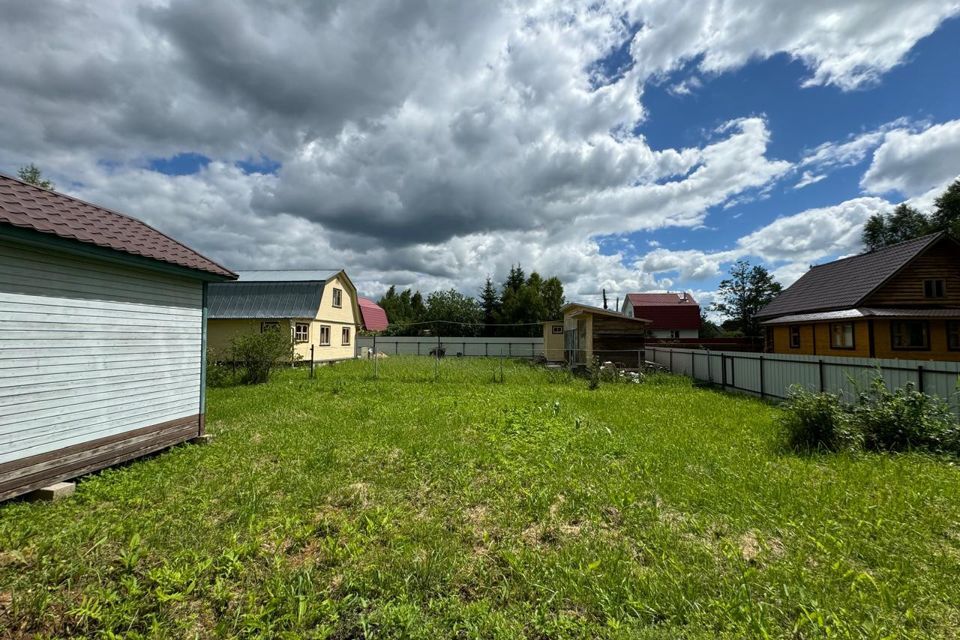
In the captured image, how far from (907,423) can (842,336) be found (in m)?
14.3

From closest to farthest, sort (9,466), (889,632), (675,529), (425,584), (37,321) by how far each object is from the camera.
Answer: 1. (889,632)
2. (425,584)
3. (675,529)
4. (9,466)
5. (37,321)

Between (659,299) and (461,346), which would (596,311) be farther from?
(659,299)

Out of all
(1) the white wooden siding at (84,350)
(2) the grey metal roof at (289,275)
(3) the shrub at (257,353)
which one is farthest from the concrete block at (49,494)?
(2) the grey metal roof at (289,275)

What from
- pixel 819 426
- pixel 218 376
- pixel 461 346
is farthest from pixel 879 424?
pixel 461 346

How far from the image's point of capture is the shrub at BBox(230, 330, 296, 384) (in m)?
14.4

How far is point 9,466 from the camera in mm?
4449

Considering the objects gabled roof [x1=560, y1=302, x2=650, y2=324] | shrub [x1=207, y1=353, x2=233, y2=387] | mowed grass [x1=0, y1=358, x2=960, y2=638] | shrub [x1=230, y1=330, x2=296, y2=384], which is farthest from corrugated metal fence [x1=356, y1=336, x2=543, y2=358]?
mowed grass [x1=0, y1=358, x2=960, y2=638]

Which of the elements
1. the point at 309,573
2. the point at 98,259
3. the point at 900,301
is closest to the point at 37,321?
the point at 98,259

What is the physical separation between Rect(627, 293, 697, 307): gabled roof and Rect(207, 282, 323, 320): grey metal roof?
31347mm

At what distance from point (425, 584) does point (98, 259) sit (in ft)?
19.9

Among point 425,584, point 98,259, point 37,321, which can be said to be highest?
point 98,259

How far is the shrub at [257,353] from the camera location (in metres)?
14.4

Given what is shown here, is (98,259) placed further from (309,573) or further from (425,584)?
(425,584)

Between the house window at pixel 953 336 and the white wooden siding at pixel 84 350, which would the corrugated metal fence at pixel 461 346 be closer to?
the house window at pixel 953 336
